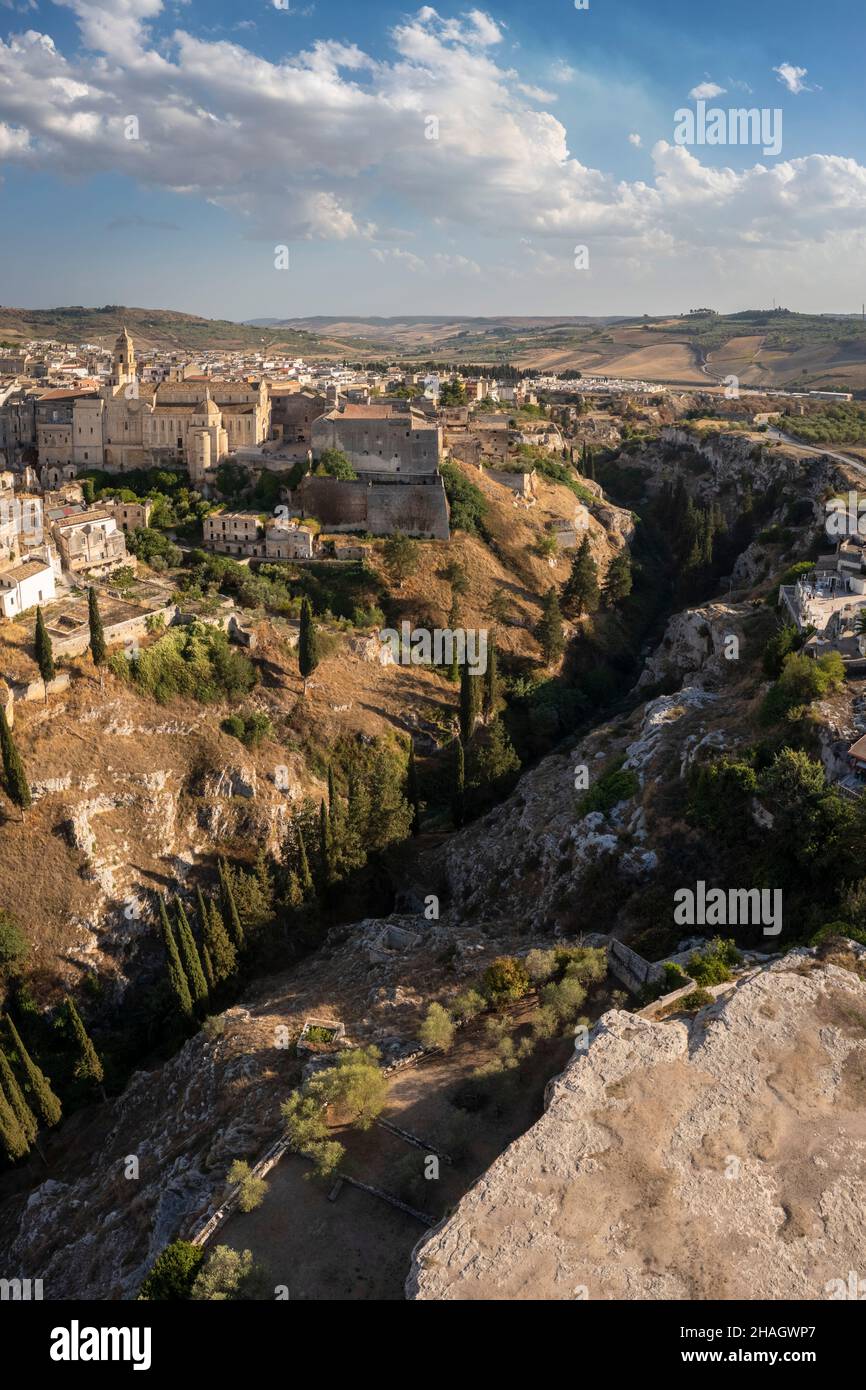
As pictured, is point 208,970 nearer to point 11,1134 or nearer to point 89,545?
point 11,1134

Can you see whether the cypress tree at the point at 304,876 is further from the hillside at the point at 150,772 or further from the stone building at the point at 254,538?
the stone building at the point at 254,538

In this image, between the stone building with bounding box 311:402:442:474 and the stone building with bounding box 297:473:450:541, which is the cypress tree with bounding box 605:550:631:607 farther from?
the stone building with bounding box 311:402:442:474

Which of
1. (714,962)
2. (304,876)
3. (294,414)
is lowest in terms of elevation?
(304,876)

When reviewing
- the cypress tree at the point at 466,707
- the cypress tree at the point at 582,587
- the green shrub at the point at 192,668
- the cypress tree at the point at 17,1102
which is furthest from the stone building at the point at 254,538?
the cypress tree at the point at 17,1102

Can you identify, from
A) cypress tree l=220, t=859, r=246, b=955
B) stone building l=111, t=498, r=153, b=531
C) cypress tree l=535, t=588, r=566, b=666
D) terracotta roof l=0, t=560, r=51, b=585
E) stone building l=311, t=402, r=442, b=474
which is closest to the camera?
cypress tree l=220, t=859, r=246, b=955

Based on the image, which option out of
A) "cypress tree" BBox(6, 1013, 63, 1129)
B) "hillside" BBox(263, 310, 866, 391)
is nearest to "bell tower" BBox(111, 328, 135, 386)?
"cypress tree" BBox(6, 1013, 63, 1129)

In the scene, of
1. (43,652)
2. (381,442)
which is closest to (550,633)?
(381,442)
